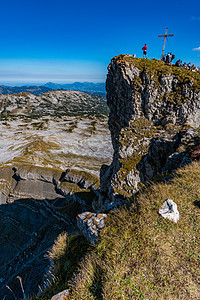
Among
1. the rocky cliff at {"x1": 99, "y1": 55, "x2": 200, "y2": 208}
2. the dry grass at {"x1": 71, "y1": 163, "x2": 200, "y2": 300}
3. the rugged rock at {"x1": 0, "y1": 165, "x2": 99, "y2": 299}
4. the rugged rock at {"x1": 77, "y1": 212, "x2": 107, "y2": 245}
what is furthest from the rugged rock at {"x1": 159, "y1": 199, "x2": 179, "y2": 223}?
the rugged rock at {"x1": 0, "y1": 165, "x2": 99, "y2": 299}

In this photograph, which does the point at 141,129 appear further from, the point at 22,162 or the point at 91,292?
the point at 22,162

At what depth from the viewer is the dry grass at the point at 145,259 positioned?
5559 millimetres

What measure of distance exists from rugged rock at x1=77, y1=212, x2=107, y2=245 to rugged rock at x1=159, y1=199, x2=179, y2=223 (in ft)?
11.5

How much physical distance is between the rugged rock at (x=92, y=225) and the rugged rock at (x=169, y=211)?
11.5 feet

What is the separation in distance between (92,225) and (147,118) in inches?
875

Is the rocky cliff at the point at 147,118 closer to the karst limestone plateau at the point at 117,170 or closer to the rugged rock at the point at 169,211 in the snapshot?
the karst limestone plateau at the point at 117,170

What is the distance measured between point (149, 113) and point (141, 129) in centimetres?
431

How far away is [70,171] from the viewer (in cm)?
5778

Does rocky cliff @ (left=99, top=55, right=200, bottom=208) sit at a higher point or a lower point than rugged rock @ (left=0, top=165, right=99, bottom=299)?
higher

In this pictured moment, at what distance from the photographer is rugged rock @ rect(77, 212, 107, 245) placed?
8.81 m

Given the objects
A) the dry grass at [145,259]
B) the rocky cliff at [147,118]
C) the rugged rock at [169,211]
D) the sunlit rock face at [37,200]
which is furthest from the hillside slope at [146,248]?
the sunlit rock face at [37,200]

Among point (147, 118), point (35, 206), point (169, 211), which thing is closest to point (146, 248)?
point (169, 211)

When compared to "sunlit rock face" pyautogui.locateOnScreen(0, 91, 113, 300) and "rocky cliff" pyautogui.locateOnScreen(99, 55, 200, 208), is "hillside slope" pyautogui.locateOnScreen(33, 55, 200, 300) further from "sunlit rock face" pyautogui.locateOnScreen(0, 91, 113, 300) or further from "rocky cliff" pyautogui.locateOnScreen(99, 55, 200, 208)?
"sunlit rock face" pyautogui.locateOnScreen(0, 91, 113, 300)

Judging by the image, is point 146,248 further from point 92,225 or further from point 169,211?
point 92,225
